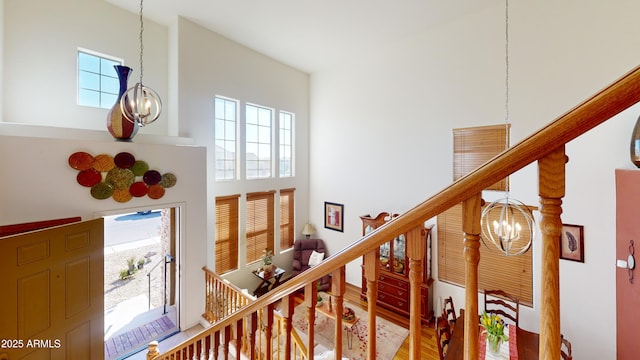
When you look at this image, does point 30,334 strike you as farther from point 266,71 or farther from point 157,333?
point 266,71

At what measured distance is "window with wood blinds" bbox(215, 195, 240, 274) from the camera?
506cm

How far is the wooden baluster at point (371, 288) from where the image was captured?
87 cm

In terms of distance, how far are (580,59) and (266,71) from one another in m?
5.46

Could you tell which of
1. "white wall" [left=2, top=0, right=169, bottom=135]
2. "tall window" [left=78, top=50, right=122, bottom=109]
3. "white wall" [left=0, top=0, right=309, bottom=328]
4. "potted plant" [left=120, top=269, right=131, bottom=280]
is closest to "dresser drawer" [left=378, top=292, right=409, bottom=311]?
"white wall" [left=0, top=0, right=309, bottom=328]

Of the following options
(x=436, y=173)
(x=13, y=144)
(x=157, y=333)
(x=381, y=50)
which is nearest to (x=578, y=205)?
(x=436, y=173)

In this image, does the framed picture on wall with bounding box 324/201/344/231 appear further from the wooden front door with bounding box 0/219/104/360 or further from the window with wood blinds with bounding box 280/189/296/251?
the wooden front door with bounding box 0/219/104/360

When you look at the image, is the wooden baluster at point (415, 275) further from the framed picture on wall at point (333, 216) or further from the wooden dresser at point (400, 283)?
the framed picture on wall at point (333, 216)

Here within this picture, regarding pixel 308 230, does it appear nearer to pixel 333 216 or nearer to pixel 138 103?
pixel 333 216

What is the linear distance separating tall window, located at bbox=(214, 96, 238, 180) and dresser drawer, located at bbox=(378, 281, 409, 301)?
148 inches

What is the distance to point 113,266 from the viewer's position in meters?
6.11

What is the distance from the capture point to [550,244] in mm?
540

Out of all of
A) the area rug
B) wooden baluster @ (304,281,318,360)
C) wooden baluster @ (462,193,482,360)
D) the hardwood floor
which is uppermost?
wooden baluster @ (462,193,482,360)

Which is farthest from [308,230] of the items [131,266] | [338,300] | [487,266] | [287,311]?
[338,300]

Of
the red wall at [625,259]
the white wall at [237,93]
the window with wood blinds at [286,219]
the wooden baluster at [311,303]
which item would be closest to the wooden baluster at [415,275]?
the wooden baluster at [311,303]
